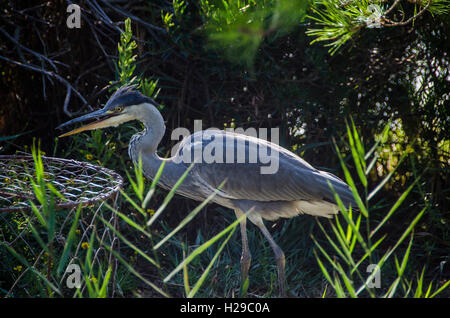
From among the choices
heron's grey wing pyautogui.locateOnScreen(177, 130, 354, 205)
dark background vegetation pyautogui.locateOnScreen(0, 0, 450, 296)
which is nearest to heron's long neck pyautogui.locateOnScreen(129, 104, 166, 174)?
heron's grey wing pyautogui.locateOnScreen(177, 130, 354, 205)

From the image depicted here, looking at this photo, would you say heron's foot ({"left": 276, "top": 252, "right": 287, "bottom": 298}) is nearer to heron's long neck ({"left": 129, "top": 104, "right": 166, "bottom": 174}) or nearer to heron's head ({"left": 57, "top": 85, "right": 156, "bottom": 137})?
heron's long neck ({"left": 129, "top": 104, "right": 166, "bottom": 174})

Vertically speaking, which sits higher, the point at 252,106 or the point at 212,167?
the point at 252,106

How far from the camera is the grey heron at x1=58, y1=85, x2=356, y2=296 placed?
250 cm

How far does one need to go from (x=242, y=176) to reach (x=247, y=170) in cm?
4

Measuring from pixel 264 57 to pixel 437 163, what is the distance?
1.20 metres

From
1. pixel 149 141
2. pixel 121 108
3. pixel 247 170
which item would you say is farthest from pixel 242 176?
pixel 121 108

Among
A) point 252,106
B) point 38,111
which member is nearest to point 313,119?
point 252,106

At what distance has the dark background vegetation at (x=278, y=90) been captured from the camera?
9.70 ft

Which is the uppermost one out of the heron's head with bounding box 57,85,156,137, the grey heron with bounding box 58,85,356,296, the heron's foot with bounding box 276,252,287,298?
the heron's head with bounding box 57,85,156,137

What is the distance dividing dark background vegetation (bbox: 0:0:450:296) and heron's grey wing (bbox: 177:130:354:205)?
0.50m

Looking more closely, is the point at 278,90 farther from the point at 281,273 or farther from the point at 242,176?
the point at 281,273

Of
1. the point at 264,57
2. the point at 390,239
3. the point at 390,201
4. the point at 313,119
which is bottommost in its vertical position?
the point at 390,239

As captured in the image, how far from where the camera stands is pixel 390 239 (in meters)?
3.18
